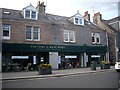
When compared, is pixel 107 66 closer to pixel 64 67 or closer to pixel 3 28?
pixel 64 67

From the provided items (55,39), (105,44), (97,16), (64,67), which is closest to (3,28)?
(55,39)

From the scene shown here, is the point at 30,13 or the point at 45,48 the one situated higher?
the point at 30,13

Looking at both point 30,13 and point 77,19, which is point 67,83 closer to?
point 30,13

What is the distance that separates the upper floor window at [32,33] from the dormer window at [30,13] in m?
1.75

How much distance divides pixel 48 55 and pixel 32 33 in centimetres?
419

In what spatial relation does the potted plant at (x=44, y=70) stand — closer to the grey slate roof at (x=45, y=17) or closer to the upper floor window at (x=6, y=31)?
the upper floor window at (x=6, y=31)

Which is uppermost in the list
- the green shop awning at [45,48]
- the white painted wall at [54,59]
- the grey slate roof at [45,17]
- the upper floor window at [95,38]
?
the grey slate roof at [45,17]

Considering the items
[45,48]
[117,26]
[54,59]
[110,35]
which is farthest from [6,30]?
[117,26]

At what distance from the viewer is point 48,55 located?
3053 cm

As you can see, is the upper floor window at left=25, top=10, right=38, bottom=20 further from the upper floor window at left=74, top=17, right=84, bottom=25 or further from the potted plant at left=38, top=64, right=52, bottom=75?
the potted plant at left=38, top=64, right=52, bottom=75

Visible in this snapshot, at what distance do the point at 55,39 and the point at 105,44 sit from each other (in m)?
11.5

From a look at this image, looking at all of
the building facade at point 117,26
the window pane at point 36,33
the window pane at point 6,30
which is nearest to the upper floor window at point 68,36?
the window pane at point 36,33

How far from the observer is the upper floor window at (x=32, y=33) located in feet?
94.7

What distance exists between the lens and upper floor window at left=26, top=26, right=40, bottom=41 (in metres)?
28.9
